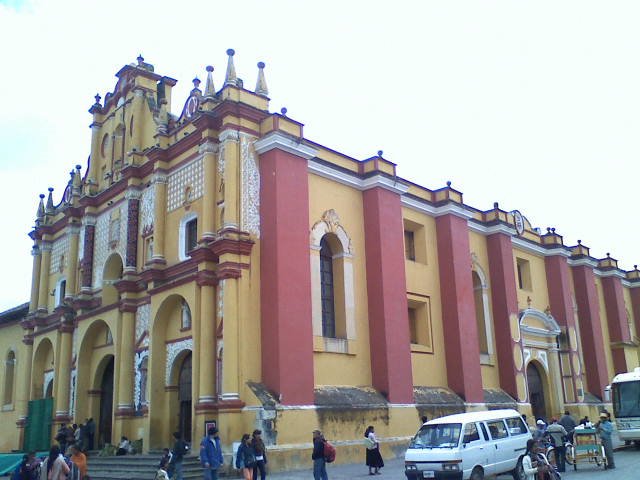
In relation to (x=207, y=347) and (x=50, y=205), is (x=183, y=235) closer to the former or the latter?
(x=207, y=347)

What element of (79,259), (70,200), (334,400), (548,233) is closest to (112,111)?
(70,200)

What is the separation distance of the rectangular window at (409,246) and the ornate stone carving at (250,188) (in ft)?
25.2

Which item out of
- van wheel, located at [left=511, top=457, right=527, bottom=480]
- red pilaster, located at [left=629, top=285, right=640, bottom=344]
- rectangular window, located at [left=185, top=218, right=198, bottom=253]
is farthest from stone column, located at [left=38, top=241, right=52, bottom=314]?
red pilaster, located at [left=629, top=285, right=640, bottom=344]

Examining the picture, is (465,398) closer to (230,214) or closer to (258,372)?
(258,372)

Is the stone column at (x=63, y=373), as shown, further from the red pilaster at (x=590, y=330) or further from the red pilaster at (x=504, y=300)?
the red pilaster at (x=590, y=330)

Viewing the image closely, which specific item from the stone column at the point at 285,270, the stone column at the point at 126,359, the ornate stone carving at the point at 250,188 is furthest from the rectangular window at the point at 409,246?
the stone column at the point at 126,359

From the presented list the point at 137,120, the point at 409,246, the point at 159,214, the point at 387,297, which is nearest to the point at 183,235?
the point at 159,214

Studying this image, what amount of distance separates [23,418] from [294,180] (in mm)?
16249

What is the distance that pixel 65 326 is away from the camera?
25.1 meters

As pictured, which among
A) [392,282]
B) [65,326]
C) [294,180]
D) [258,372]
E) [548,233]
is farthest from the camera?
[548,233]

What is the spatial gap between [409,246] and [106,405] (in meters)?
12.6

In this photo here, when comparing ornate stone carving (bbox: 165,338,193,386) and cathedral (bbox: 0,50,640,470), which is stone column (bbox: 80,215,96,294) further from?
ornate stone carving (bbox: 165,338,193,386)

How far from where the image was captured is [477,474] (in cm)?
1320

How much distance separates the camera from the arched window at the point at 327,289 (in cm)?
2044
